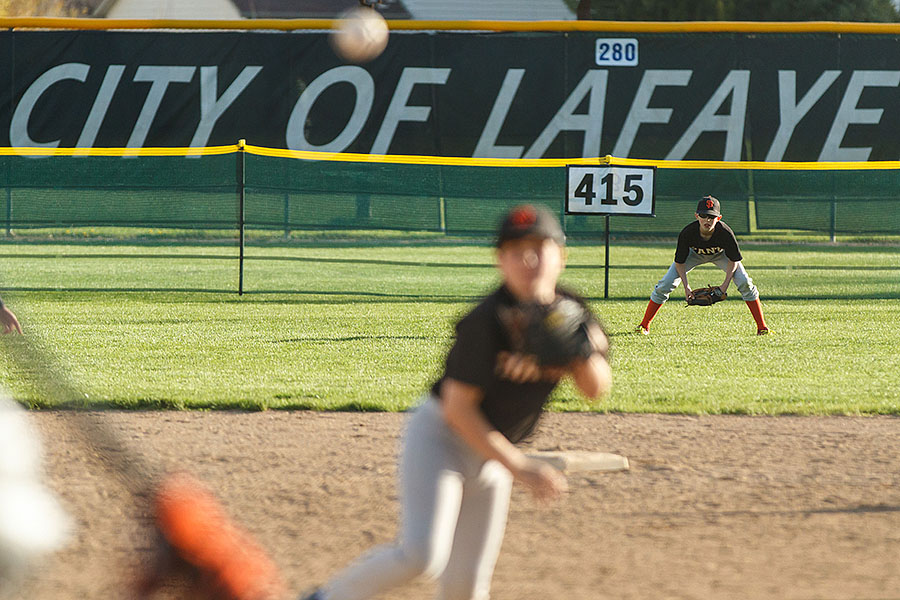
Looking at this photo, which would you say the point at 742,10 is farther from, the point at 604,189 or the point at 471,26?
the point at 604,189

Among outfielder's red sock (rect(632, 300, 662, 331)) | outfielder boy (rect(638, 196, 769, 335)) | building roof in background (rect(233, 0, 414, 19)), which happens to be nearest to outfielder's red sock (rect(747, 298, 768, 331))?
outfielder boy (rect(638, 196, 769, 335))

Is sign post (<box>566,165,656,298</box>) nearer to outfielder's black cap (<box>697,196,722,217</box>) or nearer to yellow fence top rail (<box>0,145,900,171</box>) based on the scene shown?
yellow fence top rail (<box>0,145,900,171</box>)

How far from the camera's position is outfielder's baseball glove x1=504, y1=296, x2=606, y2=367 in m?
3.24

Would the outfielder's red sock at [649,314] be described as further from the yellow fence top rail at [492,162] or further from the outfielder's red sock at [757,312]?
the yellow fence top rail at [492,162]

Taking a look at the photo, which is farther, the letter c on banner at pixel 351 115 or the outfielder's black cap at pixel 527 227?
the letter c on banner at pixel 351 115

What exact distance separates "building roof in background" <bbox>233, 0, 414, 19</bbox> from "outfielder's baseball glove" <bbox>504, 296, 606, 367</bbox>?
132 feet

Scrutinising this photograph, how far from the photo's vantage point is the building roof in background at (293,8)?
140 ft

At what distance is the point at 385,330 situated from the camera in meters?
12.6

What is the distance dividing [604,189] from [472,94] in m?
9.25

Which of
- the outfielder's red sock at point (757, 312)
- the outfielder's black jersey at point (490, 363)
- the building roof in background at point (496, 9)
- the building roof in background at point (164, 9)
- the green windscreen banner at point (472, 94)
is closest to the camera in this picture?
the outfielder's black jersey at point (490, 363)

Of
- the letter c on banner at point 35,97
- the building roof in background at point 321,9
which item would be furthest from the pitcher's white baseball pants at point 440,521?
the building roof in background at point 321,9

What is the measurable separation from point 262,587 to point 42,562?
6.40 feet

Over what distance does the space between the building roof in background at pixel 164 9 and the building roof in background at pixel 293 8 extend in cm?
65

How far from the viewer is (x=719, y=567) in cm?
471
